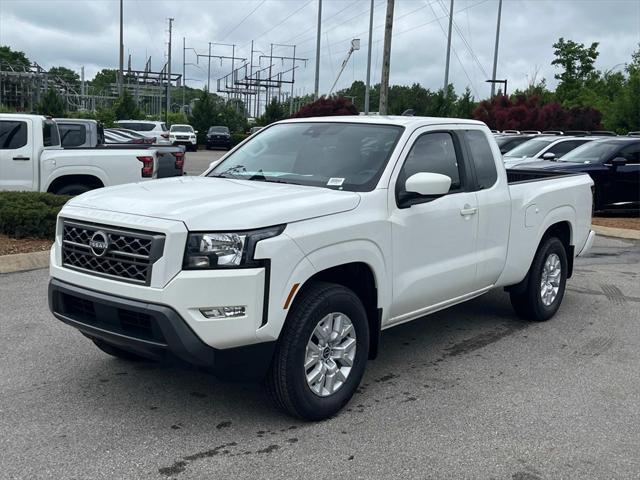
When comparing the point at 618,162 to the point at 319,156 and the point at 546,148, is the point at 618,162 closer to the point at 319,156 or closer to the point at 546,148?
the point at 546,148

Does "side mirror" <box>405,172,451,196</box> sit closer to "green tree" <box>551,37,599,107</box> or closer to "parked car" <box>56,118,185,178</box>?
"parked car" <box>56,118,185,178</box>

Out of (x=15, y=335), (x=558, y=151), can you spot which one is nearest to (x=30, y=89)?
(x=558, y=151)

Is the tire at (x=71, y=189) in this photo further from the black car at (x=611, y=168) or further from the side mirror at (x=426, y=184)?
the black car at (x=611, y=168)

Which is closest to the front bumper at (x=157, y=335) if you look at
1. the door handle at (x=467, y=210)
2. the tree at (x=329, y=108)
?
the door handle at (x=467, y=210)

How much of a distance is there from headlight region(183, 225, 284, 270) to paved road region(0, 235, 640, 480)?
102 cm

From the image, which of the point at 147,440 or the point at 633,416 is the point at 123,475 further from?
the point at 633,416

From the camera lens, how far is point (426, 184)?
15.5ft

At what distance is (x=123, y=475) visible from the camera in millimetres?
3652

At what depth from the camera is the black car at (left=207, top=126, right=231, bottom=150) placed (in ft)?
154

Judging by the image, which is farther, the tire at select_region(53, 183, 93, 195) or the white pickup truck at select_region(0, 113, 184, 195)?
the tire at select_region(53, 183, 93, 195)

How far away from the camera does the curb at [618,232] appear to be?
12708 millimetres

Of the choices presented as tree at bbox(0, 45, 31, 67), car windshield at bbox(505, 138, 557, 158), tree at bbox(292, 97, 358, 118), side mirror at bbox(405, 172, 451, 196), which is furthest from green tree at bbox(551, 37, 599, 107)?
tree at bbox(0, 45, 31, 67)

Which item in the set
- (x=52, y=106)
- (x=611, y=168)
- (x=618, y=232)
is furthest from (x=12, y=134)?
(x=52, y=106)

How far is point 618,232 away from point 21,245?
9860 mm
